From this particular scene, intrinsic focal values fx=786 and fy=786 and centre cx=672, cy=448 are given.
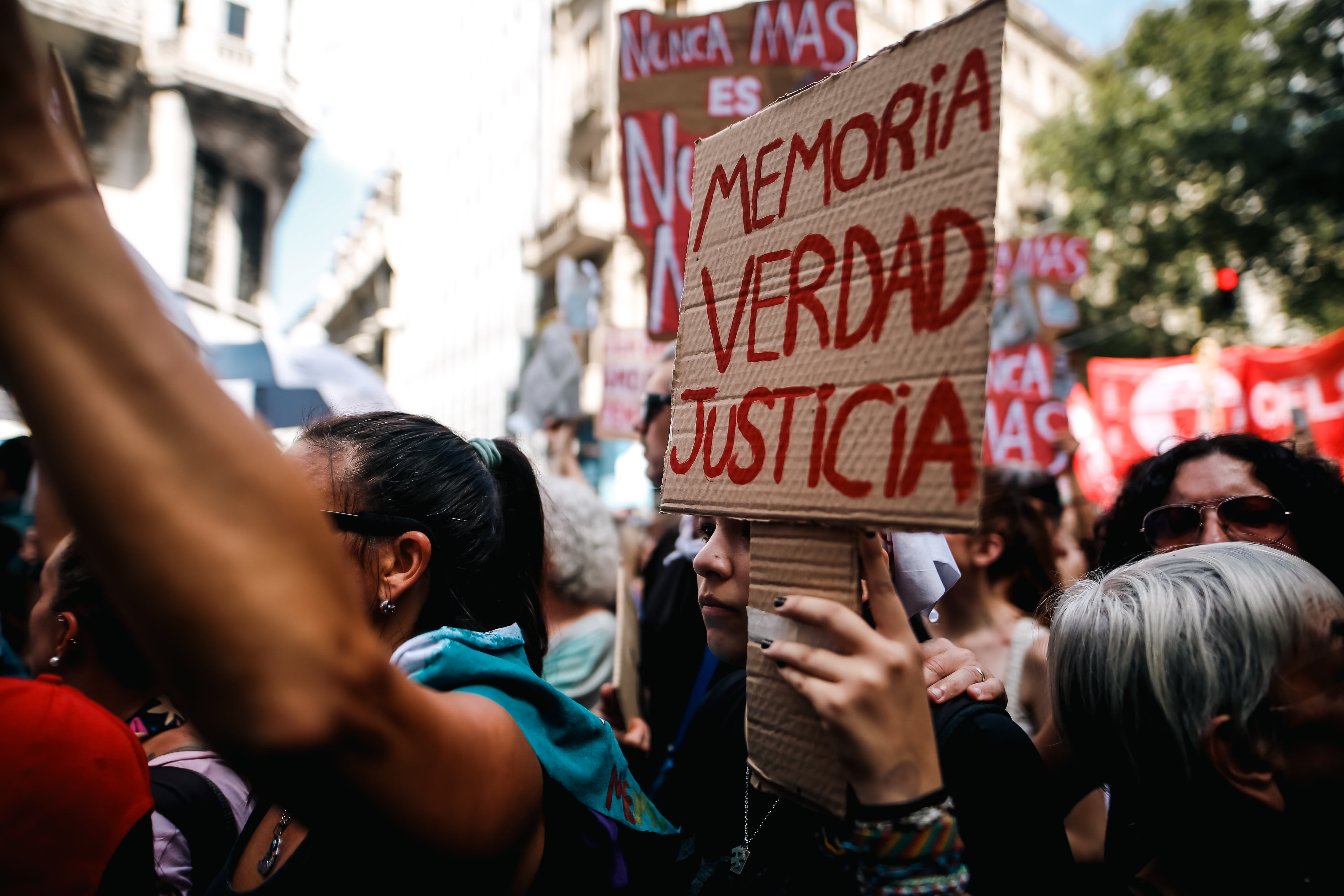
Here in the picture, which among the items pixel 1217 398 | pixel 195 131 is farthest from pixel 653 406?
pixel 195 131

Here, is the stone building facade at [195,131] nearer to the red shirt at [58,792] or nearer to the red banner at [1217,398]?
the red banner at [1217,398]

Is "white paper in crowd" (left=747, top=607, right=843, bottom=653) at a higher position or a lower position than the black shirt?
higher

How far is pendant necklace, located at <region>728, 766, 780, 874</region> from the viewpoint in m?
1.50

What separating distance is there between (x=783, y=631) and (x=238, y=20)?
18102 millimetres

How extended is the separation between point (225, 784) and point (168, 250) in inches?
535

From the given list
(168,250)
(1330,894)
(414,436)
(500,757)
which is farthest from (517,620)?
(168,250)

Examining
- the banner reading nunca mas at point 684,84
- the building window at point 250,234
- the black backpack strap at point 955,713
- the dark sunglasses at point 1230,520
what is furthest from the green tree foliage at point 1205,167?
the building window at point 250,234

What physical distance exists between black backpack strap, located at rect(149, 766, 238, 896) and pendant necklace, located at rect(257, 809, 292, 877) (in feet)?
1.45

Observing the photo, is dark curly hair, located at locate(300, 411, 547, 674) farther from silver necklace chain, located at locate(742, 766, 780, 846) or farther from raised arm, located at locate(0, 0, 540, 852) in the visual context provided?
raised arm, located at locate(0, 0, 540, 852)

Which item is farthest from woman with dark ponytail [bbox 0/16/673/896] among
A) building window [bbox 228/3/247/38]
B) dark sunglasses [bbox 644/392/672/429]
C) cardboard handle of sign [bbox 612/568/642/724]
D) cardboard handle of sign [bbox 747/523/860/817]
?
building window [bbox 228/3/247/38]

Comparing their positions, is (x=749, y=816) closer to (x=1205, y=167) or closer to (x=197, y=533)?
(x=197, y=533)

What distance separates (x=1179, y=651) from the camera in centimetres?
127

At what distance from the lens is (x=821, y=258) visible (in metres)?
1.13

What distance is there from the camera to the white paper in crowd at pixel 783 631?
3.27 feet
